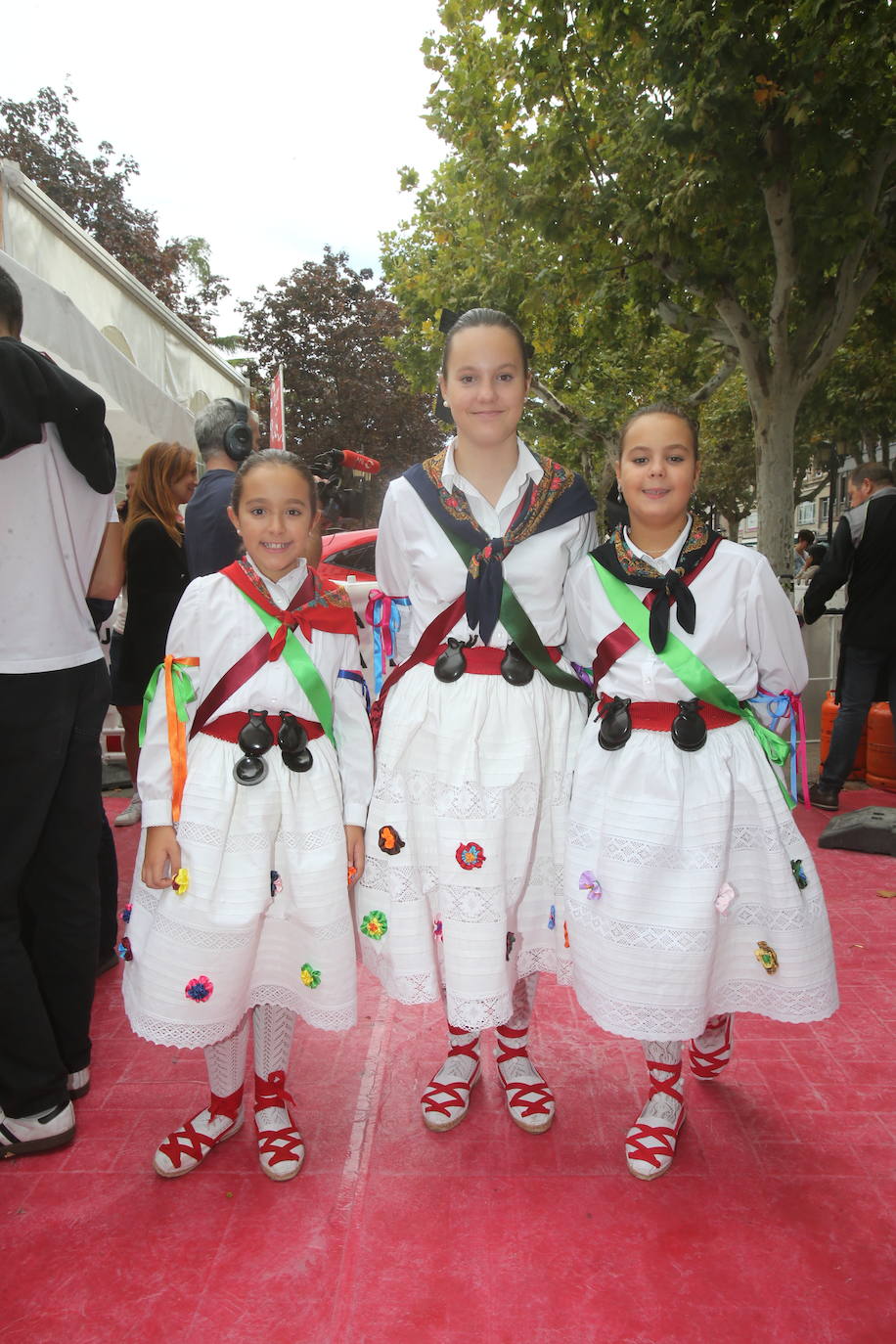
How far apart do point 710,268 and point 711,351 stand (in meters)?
5.35

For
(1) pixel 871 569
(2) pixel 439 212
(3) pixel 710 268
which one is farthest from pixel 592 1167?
(2) pixel 439 212

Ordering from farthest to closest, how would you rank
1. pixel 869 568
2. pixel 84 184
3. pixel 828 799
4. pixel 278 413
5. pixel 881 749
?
pixel 84 184, pixel 278 413, pixel 881 749, pixel 828 799, pixel 869 568

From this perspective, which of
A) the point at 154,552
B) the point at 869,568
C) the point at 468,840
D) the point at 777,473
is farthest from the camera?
the point at 777,473

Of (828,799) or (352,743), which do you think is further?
(828,799)

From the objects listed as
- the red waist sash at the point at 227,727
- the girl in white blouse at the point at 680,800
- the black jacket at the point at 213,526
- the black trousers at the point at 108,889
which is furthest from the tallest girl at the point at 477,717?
the black trousers at the point at 108,889

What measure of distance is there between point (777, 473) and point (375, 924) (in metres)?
6.02

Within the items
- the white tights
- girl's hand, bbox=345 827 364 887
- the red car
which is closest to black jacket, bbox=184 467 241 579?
girl's hand, bbox=345 827 364 887

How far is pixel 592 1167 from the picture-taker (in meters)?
2.20

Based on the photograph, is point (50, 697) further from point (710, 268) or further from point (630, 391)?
point (630, 391)

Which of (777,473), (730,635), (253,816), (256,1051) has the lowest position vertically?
(256,1051)

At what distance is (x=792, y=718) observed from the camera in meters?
2.28

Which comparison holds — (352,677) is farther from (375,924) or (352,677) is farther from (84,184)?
(84,184)

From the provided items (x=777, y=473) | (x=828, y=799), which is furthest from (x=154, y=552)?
(x=777, y=473)

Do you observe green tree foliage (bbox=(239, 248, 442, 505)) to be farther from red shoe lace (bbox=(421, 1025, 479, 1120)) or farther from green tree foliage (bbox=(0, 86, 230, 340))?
red shoe lace (bbox=(421, 1025, 479, 1120))
